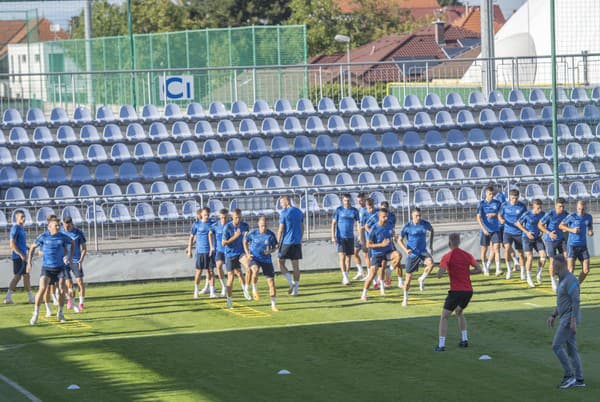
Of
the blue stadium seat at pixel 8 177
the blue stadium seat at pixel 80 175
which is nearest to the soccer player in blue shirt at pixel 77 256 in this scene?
the blue stadium seat at pixel 80 175

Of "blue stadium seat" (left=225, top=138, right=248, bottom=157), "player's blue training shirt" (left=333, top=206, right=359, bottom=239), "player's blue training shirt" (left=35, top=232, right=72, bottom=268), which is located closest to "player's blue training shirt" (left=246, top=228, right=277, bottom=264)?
"player's blue training shirt" (left=333, top=206, right=359, bottom=239)

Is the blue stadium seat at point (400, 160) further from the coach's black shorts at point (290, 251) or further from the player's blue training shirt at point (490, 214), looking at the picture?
the coach's black shorts at point (290, 251)

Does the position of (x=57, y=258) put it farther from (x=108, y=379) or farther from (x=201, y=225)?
(x=108, y=379)

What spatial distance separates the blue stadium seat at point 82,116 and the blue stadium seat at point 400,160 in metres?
8.51

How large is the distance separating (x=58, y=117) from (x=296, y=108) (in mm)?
6943

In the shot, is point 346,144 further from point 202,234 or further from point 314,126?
point 202,234

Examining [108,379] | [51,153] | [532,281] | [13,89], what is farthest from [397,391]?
[13,89]

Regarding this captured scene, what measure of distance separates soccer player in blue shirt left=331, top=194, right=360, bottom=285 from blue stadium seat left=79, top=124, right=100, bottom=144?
885 centimetres

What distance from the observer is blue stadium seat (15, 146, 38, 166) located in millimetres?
29891

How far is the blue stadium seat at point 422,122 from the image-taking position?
33.1m

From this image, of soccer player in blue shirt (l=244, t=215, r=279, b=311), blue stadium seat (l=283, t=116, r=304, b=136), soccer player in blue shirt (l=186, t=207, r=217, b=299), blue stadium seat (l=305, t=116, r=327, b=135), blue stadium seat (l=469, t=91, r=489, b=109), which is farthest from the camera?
blue stadium seat (l=469, t=91, r=489, b=109)

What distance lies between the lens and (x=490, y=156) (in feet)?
107

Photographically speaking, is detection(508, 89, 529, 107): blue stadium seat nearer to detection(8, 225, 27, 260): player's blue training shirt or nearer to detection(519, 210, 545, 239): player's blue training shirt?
detection(519, 210, 545, 239): player's blue training shirt

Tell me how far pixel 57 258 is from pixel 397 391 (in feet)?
27.4
